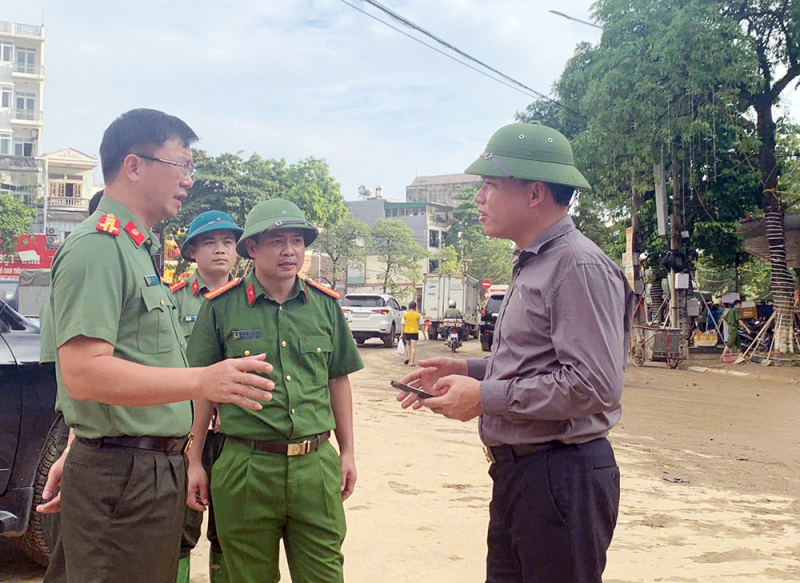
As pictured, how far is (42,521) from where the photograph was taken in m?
4.06

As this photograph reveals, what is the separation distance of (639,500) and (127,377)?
511 centimetres

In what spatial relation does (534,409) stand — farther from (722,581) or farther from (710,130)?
(710,130)

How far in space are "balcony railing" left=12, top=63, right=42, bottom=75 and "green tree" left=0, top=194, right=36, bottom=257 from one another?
3089 centimetres

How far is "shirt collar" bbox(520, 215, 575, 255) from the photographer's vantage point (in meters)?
2.53

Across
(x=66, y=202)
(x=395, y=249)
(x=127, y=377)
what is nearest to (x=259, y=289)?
(x=127, y=377)

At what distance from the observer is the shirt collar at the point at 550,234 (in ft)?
8.29

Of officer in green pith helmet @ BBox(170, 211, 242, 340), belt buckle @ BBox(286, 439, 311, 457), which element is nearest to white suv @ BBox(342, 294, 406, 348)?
officer in green pith helmet @ BBox(170, 211, 242, 340)

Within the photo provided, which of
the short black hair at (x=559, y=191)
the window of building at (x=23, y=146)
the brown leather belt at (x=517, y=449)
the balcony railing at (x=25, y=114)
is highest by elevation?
the balcony railing at (x=25, y=114)

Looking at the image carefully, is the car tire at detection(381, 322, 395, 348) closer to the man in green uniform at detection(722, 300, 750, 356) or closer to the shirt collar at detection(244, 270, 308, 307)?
the man in green uniform at detection(722, 300, 750, 356)

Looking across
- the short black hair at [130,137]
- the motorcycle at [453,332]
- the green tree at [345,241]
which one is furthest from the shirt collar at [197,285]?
the green tree at [345,241]

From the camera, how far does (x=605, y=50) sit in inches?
742

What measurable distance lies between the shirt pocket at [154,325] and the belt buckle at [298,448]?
2.45 feet

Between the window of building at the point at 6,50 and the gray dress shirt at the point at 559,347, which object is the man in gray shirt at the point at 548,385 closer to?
the gray dress shirt at the point at 559,347

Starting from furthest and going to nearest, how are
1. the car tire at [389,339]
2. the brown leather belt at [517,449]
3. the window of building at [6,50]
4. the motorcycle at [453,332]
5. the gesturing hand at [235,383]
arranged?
the window of building at [6,50]
the car tire at [389,339]
the motorcycle at [453,332]
the brown leather belt at [517,449]
the gesturing hand at [235,383]
